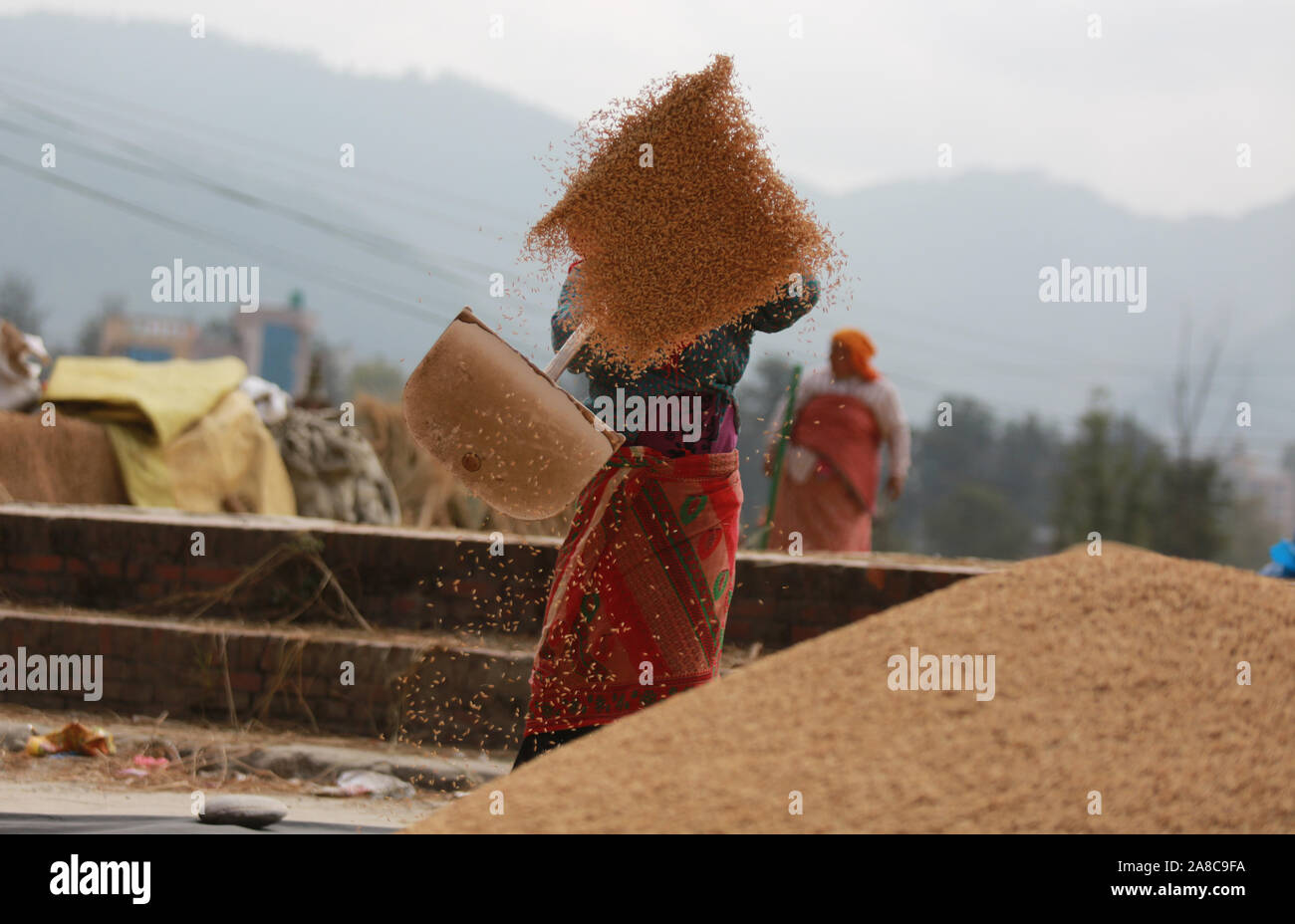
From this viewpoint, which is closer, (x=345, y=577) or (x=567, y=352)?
(x=567, y=352)

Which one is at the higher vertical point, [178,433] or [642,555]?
[178,433]

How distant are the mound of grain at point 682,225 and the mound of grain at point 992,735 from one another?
0.71 m

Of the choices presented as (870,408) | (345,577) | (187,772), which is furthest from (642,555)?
(870,408)

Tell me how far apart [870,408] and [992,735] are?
3795mm

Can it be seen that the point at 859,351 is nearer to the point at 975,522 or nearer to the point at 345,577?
the point at 345,577

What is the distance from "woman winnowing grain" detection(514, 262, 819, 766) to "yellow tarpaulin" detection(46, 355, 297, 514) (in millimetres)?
4422

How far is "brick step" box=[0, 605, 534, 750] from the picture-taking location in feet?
14.0

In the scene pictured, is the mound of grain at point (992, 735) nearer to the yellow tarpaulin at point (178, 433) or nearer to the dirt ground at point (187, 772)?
the dirt ground at point (187, 772)

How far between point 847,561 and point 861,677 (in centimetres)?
214

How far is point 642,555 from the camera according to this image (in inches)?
103
